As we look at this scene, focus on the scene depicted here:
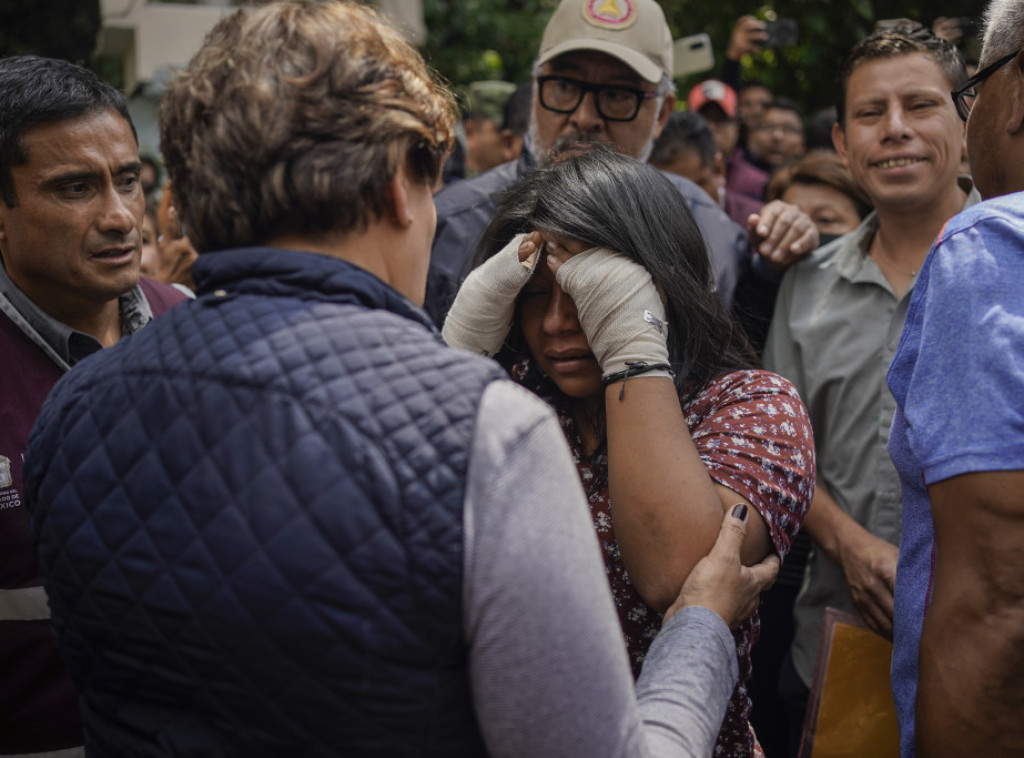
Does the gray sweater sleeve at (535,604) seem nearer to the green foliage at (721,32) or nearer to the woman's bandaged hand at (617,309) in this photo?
the woman's bandaged hand at (617,309)

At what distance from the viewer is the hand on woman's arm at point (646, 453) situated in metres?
1.73

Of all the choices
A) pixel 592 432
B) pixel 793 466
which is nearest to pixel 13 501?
pixel 592 432

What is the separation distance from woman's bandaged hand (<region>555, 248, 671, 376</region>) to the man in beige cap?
135 centimetres

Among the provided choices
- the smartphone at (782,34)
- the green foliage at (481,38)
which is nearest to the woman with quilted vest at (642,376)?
the smartphone at (782,34)

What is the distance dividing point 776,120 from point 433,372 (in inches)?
253

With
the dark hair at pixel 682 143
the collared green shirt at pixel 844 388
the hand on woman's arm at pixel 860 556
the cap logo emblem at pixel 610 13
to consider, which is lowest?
the hand on woman's arm at pixel 860 556

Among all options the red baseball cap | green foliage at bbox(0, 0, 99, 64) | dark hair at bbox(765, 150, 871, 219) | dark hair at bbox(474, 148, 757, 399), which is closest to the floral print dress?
dark hair at bbox(474, 148, 757, 399)

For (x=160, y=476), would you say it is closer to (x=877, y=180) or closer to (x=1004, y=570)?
(x=1004, y=570)

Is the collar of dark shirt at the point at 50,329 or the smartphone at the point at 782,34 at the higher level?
the smartphone at the point at 782,34

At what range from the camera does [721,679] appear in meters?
1.39

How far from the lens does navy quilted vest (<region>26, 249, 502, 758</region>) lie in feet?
3.43

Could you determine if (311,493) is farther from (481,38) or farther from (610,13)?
(481,38)

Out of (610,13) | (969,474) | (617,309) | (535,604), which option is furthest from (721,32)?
(535,604)

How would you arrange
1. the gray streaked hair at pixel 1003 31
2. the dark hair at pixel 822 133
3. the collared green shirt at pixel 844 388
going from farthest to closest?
the dark hair at pixel 822 133
the collared green shirt at pixel 844 388
the gray streaked hair at pixel 1003 31
